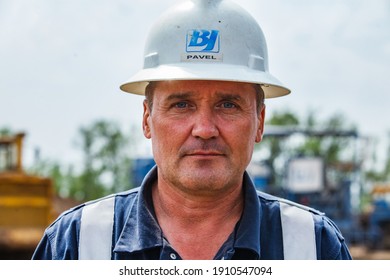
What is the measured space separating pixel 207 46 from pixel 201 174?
17.4 inches

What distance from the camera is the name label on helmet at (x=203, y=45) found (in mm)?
2516

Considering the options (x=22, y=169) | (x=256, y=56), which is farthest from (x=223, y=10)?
(x=22, y=169)

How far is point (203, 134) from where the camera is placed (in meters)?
2.37

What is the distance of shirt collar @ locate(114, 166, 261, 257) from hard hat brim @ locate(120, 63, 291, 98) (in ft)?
1.20

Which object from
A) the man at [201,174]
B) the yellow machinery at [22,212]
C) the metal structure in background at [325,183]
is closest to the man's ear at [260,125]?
the man at [201,174]

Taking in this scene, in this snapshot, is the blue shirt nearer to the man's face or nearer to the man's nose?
the man's face

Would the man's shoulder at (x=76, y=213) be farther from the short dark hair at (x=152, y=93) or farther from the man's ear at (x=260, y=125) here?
the man's ear at (x=260, y=125)

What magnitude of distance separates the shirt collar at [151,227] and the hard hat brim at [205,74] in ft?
1.20

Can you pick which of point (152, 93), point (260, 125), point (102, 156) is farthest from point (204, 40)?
point (102, 156)

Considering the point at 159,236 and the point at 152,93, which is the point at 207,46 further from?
the point at 159,236

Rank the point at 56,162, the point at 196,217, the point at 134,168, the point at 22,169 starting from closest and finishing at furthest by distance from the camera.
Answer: the point at 196,217 < the point at 22,169 < the point at 134,168 < the point at 56,162

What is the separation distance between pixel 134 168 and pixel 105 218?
34.7ft
